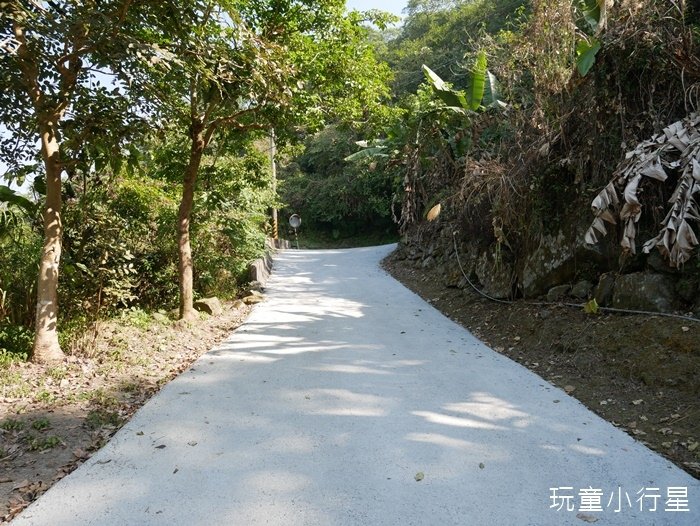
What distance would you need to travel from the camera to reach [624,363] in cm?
457

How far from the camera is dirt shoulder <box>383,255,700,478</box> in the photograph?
3643 mm

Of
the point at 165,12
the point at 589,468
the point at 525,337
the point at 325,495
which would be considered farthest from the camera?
the point at 525,337

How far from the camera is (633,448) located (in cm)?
338

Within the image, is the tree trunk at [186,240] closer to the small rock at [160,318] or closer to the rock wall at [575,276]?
the small rock at [160,318]

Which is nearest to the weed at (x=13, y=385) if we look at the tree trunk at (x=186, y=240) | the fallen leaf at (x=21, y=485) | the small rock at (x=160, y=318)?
the fallen leaf at (x=21, y=485)

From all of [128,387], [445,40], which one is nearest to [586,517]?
[128,387]

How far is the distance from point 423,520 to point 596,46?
569cm

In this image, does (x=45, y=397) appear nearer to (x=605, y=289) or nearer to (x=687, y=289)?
(x=605, y=289)

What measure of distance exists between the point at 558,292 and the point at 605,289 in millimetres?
800

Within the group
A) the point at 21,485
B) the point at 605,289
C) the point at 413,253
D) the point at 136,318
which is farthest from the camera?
the point at 413,253

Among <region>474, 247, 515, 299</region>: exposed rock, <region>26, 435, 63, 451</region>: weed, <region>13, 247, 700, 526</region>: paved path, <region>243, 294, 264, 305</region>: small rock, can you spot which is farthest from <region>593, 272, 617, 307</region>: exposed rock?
<region>243, 294, 264, 305</region>: small rock

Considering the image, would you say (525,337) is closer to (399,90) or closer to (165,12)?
(165,12)

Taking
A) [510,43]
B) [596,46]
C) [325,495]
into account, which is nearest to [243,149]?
[510,43]

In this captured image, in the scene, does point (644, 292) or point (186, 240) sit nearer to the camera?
point (644, 292)
